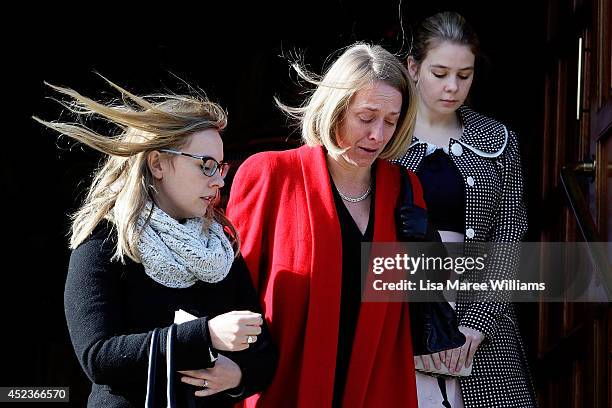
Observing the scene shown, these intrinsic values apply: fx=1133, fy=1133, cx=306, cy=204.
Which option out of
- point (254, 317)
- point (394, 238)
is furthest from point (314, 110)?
point (254, 317)

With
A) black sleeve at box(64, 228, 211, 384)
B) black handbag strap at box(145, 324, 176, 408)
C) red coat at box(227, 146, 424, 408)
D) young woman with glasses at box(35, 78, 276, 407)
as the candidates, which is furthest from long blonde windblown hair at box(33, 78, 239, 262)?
red coat at box(227, 146, 424, 408)

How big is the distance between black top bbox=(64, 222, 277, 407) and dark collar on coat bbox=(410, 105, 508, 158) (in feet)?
4.69

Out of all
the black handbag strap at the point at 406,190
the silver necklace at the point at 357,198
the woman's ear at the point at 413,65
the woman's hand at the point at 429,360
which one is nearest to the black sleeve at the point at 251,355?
the silver necklace at the point at 357,198

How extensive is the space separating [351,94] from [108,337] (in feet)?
3.48

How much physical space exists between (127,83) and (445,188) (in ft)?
9.19

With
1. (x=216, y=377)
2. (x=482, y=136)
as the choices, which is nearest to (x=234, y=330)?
(x=216, y=377)

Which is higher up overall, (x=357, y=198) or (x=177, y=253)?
(x=357, y=198)

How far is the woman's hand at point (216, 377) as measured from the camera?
2570mm

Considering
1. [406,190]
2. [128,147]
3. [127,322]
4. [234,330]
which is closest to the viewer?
[234,330]

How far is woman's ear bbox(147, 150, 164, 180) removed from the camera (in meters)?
2.72

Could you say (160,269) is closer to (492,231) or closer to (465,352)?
(465,352)

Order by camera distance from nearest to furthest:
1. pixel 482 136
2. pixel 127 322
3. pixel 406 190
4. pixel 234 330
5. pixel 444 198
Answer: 1. pixel 234 330
2. pixel 127 322
3. pixel 406 190
4. pixel 444 198
5. pixel 482 136

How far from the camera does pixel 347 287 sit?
3078 mm

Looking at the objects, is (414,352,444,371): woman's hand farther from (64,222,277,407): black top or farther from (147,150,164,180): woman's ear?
(147,150,164,180): woman's ear
